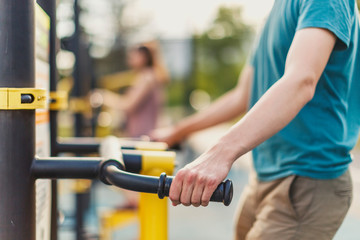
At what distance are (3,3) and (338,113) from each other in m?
0.86

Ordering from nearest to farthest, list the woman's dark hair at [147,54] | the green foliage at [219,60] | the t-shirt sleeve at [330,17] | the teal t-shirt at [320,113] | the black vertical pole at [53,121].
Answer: the t-shirt sleeve at [330,17] → the teal t-shirt at [320,113] → the black vertical pole at [53,121] → the woman's dark hair at [147,54] → the green foliage at [219,60]

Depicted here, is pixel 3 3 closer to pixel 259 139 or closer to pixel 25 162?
pixel 25 162

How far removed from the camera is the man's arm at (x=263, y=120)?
2.70 ft

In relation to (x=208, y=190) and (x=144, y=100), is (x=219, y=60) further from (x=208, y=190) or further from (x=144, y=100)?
(x=208, y=190)

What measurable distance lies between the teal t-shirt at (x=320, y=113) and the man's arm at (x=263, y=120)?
11 centimetres

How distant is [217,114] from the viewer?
1.62 metres

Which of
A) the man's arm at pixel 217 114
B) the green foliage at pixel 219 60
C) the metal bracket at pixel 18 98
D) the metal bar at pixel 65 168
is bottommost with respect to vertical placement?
the metal bar at pixel 65 168

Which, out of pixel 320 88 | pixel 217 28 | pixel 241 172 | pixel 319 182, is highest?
pixel 217 28

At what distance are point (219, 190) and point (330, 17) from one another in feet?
1.63

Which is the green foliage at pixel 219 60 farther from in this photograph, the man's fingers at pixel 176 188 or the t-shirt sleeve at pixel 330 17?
the man's fingers at pixel 176 188

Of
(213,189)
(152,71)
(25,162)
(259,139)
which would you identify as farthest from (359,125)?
(152,71)

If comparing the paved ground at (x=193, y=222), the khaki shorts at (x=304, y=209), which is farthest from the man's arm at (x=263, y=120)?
the paved ground at (x=193, y=222)

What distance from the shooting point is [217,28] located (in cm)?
2173

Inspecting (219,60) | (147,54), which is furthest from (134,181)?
(219,60)
